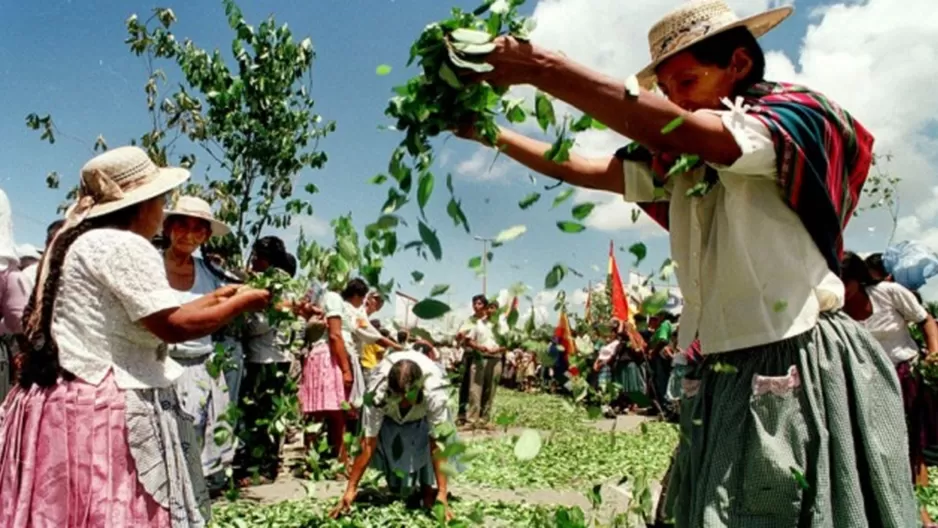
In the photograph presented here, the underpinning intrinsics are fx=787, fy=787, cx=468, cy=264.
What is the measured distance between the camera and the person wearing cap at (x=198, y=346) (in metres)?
4.52

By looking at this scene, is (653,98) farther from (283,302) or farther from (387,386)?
(387,386)

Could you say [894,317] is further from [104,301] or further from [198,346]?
[104,301]

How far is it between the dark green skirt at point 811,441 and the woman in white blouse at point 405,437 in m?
3.28

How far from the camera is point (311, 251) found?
8.95 ft

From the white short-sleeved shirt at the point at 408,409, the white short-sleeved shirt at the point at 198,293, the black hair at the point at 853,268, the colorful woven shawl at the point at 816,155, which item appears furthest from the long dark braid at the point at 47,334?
the black hair at the point at 853,268

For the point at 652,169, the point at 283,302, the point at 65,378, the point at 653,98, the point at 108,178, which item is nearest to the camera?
the point at 653,98

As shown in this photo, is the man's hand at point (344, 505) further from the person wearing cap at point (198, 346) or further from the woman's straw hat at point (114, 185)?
the woman's straw hat at point (114, 185)

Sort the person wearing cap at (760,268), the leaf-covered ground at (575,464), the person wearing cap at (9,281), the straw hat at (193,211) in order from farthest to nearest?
1. the leaf-covered ground at (575,464)
2. the straw hat at (193,211)
3. the person wearing cap at (9,281)
4. the person wearing cap at (760,268)

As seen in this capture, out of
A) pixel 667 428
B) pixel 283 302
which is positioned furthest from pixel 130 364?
pixel 667 428

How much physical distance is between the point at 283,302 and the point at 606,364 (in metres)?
9.98

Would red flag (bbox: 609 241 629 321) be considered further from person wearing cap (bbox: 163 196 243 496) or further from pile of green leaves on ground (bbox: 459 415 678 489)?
person wearing cap (bbox: 163 196 243 496)

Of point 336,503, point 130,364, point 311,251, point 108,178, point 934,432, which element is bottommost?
point 336,503

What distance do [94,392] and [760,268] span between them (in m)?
1.93

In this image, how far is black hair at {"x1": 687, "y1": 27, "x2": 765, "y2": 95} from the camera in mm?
1811
